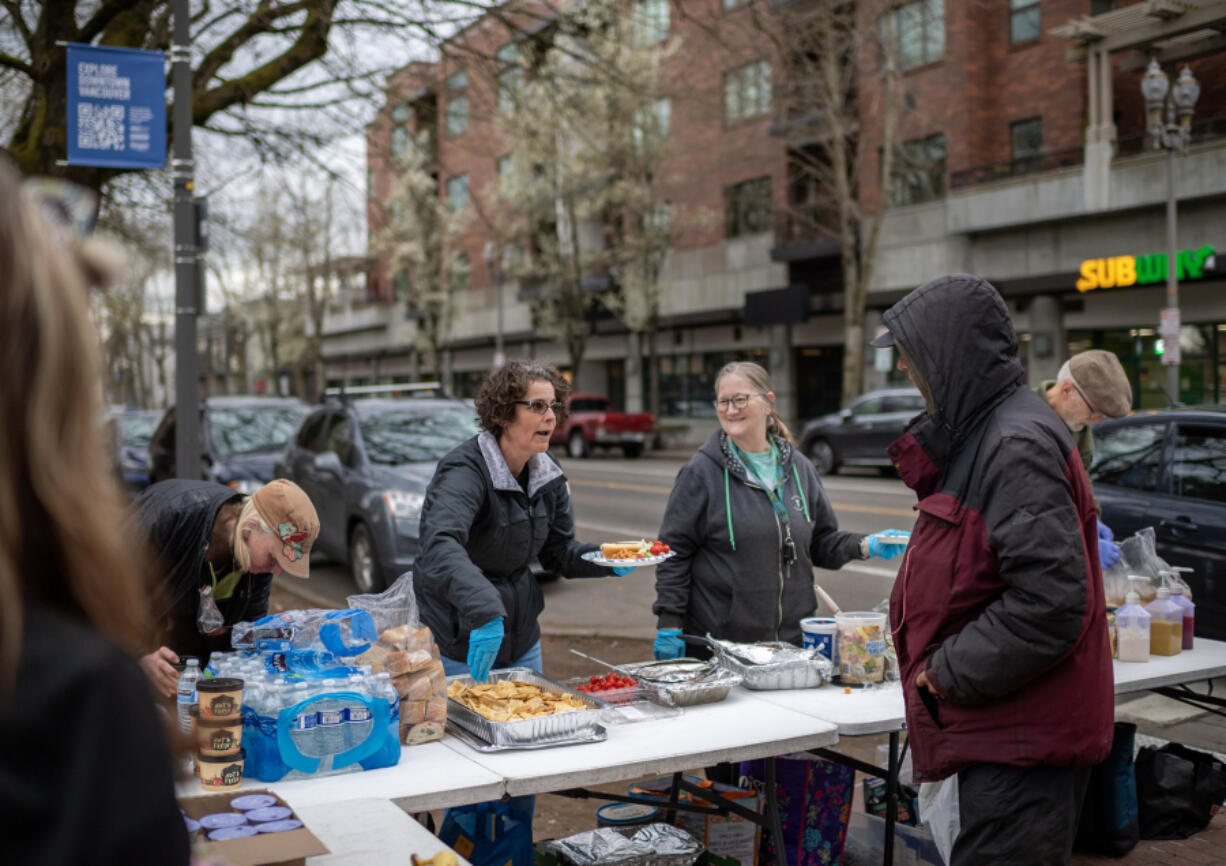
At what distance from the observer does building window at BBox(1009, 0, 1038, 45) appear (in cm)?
2659

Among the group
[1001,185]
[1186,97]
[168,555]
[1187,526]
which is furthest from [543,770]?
[1001,185]

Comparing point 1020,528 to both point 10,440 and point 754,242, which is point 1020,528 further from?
point 754,242

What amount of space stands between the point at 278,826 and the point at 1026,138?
2859 centimetres

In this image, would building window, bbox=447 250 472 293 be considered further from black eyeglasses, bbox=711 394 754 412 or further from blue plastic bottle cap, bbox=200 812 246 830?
blue plastic bottle cap, bbox=200 812 246 830

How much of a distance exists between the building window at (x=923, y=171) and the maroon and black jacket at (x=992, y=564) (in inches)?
1047

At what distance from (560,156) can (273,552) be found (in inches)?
1214

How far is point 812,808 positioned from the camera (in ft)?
13.7

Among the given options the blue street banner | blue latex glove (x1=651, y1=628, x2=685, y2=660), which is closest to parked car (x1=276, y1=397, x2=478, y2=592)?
the blue street banner

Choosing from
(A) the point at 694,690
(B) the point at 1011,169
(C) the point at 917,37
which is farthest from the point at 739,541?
(C) the point at 917,37

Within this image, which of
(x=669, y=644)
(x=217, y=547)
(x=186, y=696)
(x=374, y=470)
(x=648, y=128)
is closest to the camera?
(x=186, y=696)

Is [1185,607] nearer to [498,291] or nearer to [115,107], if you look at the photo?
[115,107]

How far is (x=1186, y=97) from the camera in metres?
17.1

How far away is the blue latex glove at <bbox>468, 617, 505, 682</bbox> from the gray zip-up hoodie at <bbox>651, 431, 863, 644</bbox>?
1077mm

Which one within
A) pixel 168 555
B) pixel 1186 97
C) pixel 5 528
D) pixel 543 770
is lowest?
pixel 543 770
